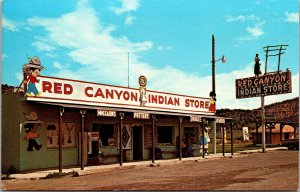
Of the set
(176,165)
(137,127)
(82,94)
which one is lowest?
(176,165)

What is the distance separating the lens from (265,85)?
35.7 meters

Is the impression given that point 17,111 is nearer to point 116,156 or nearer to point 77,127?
point 77,127

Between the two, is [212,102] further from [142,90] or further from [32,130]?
[32,130]

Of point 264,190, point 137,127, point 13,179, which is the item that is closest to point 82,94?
point 137,127

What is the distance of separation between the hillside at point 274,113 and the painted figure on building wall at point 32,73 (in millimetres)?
33854

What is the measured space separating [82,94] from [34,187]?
311 inches

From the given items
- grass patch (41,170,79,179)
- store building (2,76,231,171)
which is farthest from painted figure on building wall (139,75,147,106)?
grass patch (41,170,79,179)

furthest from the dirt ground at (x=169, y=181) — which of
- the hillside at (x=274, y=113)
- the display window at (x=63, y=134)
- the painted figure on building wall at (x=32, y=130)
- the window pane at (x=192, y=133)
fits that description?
the hillside at (x=274, y=113)

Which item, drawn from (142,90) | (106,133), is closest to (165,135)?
(142,90)

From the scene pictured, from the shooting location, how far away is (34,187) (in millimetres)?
13219

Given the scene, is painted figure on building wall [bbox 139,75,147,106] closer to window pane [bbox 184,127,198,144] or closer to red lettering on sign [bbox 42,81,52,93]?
window pane [bbox 184,127,198,144]

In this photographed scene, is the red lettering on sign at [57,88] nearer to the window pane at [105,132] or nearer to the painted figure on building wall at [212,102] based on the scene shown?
the window pane at [105,132]

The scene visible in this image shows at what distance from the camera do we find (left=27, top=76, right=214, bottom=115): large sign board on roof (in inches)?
747

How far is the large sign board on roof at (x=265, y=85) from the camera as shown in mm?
34875
